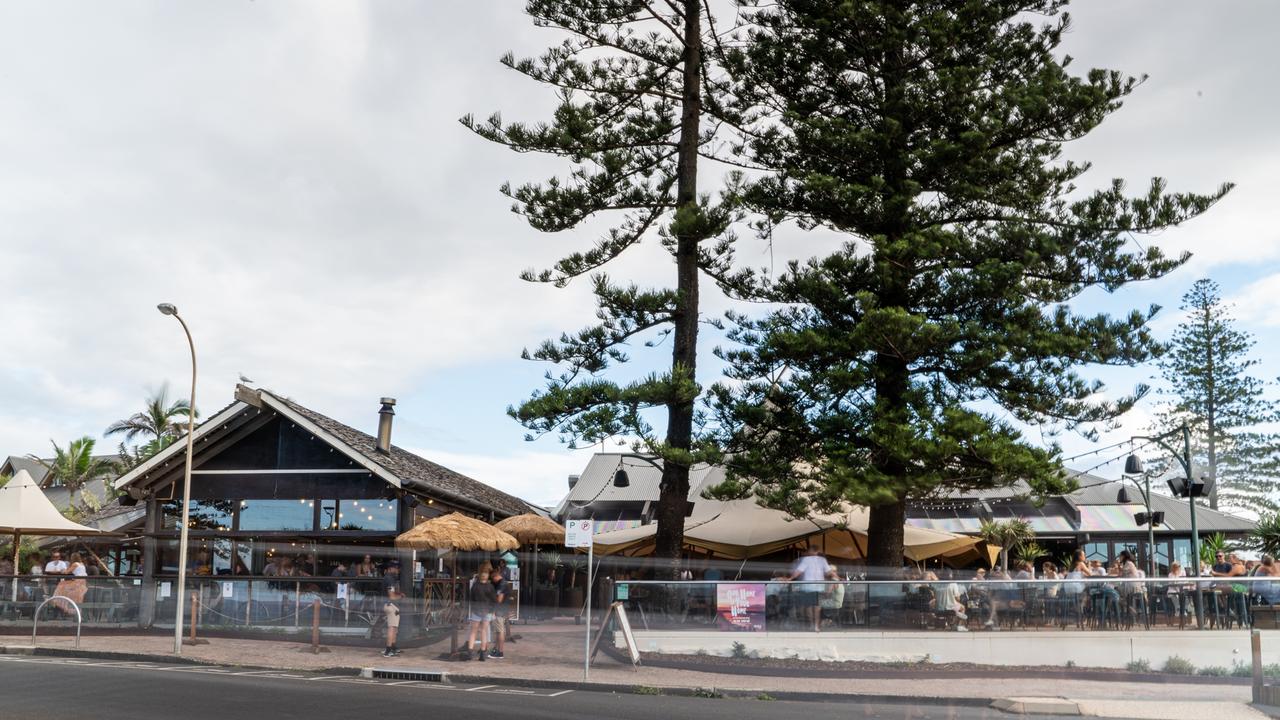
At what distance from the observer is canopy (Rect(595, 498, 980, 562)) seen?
72.6 feet

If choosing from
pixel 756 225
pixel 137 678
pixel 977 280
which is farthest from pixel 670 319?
pixel 137 678

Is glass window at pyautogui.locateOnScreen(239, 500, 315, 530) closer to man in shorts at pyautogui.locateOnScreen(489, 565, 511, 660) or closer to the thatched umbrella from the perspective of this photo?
the thatched umbrella

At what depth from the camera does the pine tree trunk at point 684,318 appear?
757 inches

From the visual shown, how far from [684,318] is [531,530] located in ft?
18.2

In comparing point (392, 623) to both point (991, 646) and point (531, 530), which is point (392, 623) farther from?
point (991, 646)

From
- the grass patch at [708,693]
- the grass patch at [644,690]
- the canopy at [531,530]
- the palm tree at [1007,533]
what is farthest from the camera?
the palm tree at [1007,533]

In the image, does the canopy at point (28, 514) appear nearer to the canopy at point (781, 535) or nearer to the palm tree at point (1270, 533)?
the canopy at point (781, 535)

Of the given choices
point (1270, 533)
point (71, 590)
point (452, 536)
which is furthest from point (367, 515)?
point (1270, 533)

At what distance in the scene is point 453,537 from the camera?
18.6m

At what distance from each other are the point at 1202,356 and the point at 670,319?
4208cm

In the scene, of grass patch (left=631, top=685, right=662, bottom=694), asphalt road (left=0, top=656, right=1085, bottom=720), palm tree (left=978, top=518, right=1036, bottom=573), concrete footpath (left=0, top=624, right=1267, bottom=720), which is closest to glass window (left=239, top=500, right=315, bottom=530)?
concrete footpath (left=0, top=624, right=1267, bottom=720)

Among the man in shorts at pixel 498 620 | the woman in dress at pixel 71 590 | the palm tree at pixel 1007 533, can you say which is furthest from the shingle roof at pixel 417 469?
the palm tree at pixel 1007 533

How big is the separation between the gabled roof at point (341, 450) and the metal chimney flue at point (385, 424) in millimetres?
228

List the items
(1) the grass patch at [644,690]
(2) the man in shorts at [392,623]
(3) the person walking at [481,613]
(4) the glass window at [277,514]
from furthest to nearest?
1. (4) the glass window at [277,514]
2. (2) the man in shorts at [392,623]
3. (3) the person walking at [481,613]
4. (1) the grass patch at [644,690]
